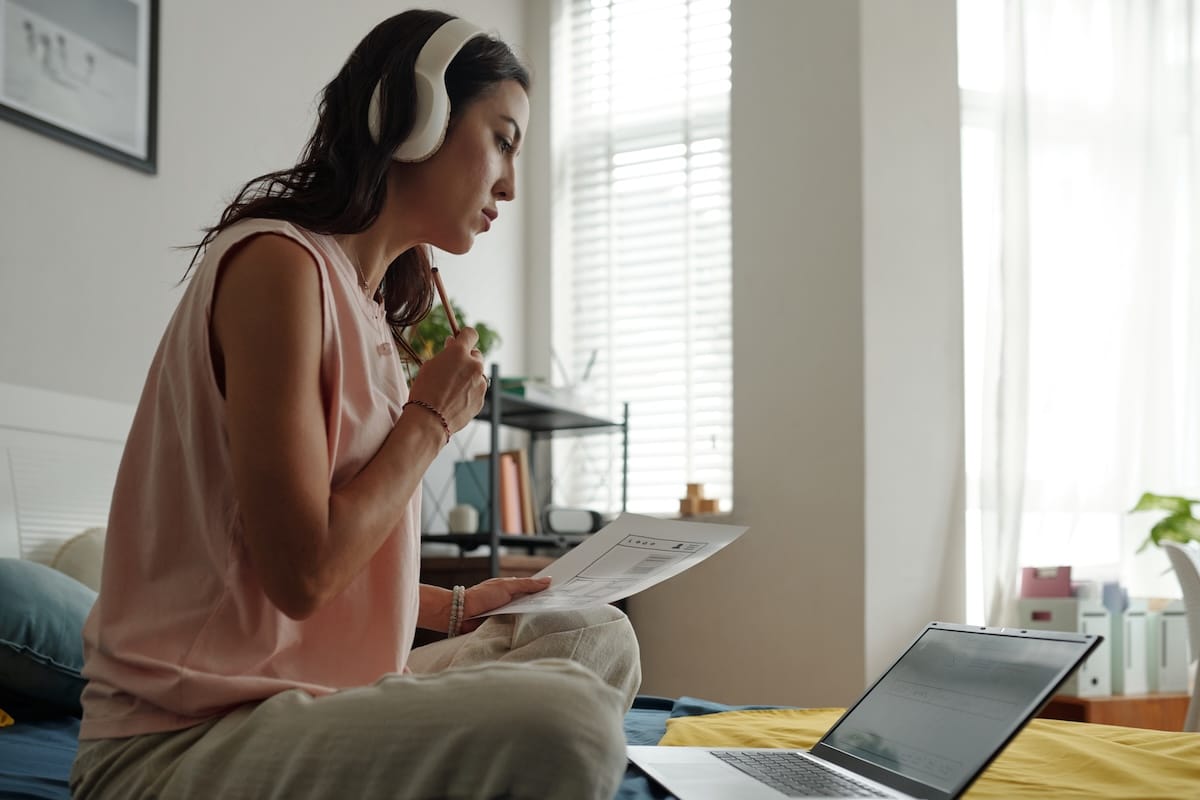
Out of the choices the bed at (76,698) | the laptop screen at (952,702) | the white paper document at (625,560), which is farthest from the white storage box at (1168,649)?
the white paper document at (625,560)

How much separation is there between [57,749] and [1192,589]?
238 cm

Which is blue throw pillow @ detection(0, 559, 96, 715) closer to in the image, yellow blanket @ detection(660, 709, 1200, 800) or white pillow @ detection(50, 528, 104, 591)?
white pillow @ detection(50, 528, 104, 591)

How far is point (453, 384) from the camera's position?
108cm

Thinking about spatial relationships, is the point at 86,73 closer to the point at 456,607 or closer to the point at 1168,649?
the point at 456,607

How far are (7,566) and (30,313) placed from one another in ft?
2.18

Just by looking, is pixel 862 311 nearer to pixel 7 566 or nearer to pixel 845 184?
pixel 845 184

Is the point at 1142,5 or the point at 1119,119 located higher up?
the point at 1142,5

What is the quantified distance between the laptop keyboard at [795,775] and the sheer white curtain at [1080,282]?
2470 mm

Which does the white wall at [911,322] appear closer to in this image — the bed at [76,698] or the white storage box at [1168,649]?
the white storage box at [1168,649]

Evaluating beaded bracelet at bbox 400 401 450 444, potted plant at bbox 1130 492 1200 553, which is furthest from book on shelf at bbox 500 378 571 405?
beaded bracelet at bbox 400 401 450 444

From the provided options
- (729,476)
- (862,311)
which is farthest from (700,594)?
(862,311)

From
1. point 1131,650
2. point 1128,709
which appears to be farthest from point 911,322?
point 1128,709

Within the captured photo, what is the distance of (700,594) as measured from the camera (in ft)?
11.7

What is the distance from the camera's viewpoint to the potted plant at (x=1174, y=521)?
10.8 ft
